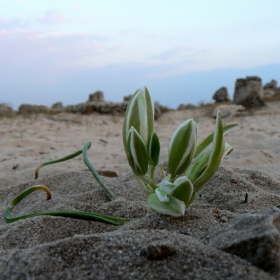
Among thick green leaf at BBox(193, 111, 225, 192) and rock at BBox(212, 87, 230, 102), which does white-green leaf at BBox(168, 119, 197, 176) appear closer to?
thick green leaf at BBox(193, 111, 225, 192)

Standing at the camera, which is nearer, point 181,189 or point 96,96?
point 181,189

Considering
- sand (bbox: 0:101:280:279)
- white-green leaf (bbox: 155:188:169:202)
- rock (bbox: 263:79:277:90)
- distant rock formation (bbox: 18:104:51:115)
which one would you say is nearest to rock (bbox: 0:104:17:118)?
distant rock formation (bbox: 18:104:51:115)

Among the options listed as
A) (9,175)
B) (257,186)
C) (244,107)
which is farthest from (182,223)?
(244,107)

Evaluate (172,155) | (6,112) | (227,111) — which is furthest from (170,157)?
(227,111)

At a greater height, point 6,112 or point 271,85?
point 6,112

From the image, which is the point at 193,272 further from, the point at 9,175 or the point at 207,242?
the point at 9,175

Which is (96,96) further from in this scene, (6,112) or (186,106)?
(6,112)

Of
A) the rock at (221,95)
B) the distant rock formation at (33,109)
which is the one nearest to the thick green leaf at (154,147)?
the distant rock formation at (33,109)
